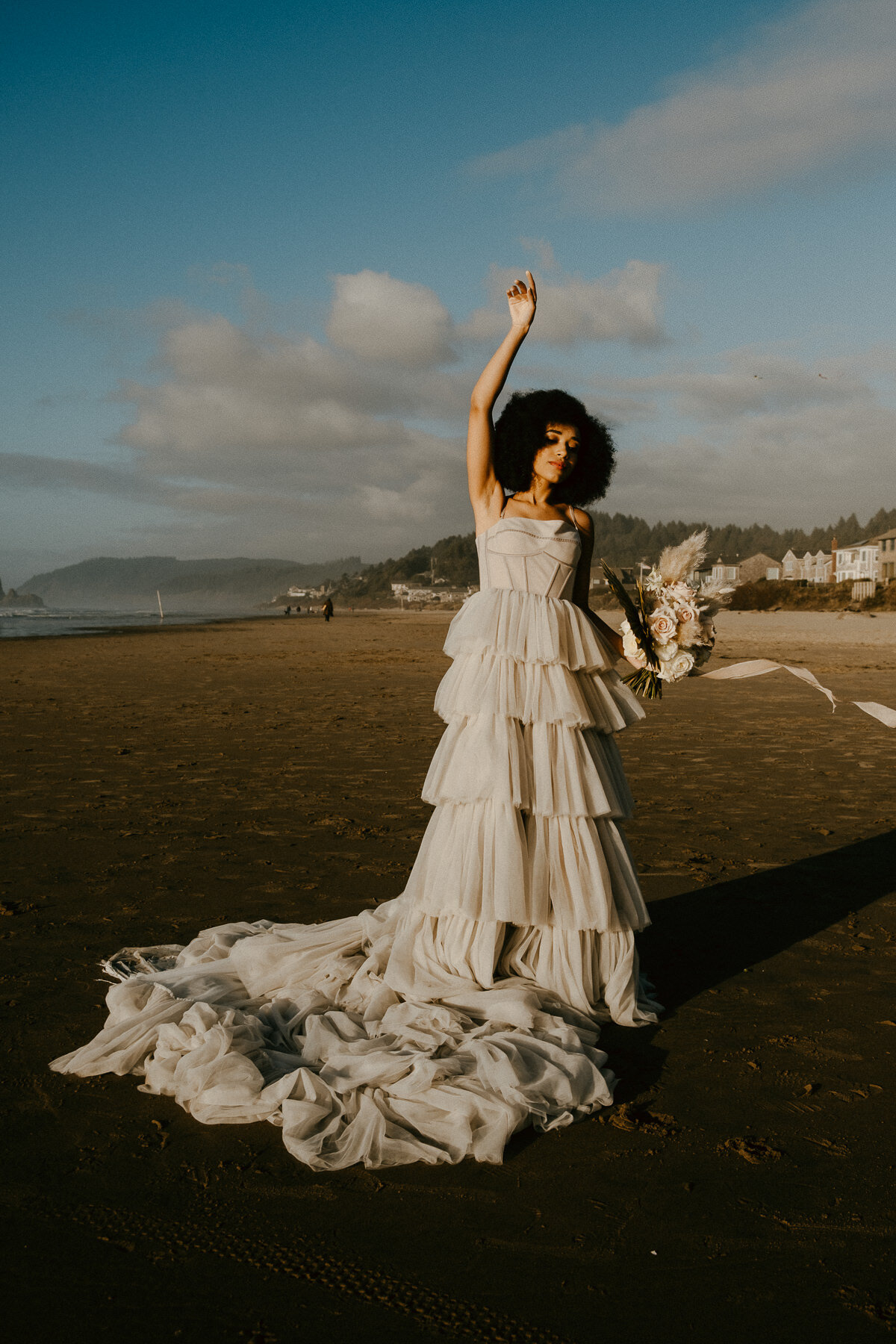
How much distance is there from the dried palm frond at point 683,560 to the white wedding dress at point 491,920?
45 cm

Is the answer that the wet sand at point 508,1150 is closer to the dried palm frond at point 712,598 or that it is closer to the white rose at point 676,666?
the white rose at point 676,666

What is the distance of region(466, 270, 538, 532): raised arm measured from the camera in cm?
357

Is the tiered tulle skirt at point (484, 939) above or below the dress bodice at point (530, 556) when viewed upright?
below

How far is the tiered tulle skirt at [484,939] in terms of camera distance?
10.2 feet

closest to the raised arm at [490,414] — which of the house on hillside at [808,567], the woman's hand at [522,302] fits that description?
the woman's hand at [522,302]

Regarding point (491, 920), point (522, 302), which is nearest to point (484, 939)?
point (491, 920)

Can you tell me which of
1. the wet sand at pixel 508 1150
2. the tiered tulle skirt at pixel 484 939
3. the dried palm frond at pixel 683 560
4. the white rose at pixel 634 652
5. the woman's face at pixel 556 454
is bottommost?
the wet sand at pixel 508 1150

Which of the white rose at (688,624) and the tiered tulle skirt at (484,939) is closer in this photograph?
the tiered tulle skirt at (484,939)

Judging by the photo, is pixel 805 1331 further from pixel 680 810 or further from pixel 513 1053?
pixel 680 810

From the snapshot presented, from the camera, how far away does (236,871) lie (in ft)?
18.0

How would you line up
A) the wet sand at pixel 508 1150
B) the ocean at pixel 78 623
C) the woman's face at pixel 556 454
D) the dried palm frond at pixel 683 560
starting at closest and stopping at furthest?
the wet sand at pixel 508 1150, the woman's face at pixel 556 454, the dried palm frond at pixel 683 560, the ocean at pixel 78 623

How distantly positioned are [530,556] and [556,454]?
48 cm

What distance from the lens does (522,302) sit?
3.66 m

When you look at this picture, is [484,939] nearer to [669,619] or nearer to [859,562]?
[669,619]
